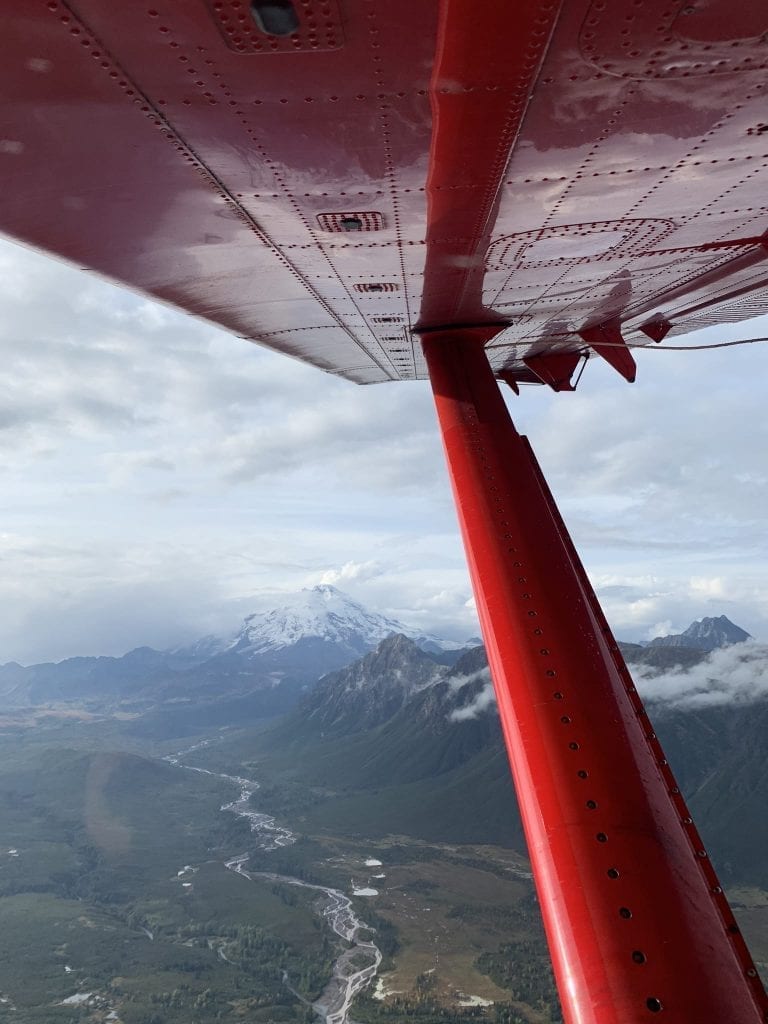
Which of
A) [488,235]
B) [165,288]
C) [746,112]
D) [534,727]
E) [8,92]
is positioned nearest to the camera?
[8,92]

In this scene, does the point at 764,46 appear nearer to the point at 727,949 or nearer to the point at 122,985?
the point at 727,949

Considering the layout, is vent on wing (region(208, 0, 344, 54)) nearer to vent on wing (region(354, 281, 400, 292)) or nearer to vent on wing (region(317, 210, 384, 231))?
vent on wing (region(317, 210, 384, 231))

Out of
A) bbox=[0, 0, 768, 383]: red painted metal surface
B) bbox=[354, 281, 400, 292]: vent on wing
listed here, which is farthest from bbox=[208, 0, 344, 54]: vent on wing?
bbox=[354, 281, 400, 292]: vent on wing

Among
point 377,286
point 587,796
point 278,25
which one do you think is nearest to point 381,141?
point 278,25

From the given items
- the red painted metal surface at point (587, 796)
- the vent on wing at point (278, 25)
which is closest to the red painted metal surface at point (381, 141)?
the vent on wing at point (278, 25)

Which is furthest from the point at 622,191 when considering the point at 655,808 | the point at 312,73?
the point at 655,808

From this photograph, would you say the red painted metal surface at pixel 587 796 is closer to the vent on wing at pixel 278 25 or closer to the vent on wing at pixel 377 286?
the vent on wing at pixel 377 286

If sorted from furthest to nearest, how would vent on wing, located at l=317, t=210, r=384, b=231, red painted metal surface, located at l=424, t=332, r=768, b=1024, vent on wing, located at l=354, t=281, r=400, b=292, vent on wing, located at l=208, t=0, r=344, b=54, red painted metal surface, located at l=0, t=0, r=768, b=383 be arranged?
1. vent on wing, located at l=354, t=281, r=400, b=292
2. vent on wing, located at l=317, t=210, r=384, b=231
3. red painted metal surface, located at l=424, t=332, r=768, b=1024
4. red painted metal surface, located at l=0, t=0, r=768, b=383
5. vent on wing, located at l=208, t=0, r=344, b=54
